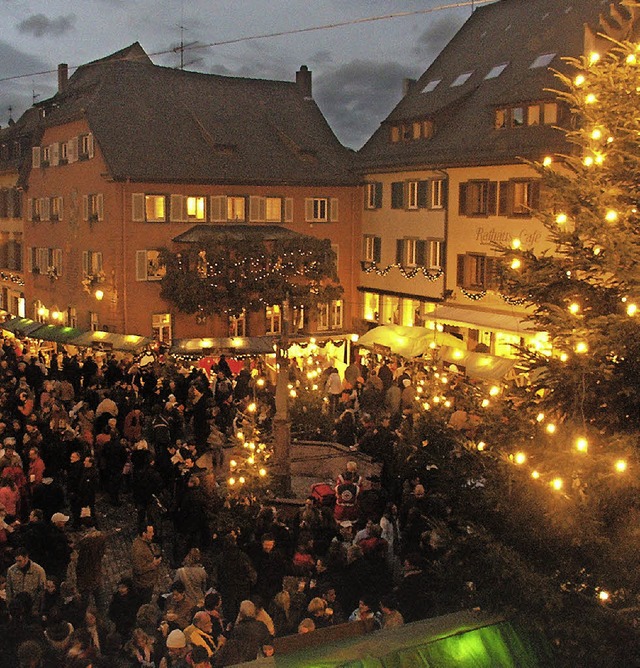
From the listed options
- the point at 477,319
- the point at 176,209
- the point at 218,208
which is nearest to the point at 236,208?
the point at 218,208

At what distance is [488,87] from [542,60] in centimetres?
267

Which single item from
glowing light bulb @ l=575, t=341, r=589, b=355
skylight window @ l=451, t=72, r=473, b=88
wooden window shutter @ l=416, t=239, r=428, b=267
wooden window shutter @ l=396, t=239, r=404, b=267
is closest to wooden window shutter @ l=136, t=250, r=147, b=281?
wooden window shutter @ l=396, t=239, r=404, b=267

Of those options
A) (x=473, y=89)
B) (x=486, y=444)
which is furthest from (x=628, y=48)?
(x=473, y=89)

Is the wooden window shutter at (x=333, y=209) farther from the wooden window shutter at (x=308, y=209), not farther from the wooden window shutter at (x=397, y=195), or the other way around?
the wooden window shutter at (x=397, y=195)

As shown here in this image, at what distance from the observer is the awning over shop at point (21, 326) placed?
36438mm

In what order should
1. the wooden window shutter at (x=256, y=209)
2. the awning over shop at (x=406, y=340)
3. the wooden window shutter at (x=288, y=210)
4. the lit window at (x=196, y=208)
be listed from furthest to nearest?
1. the wooden window shutter at (x=288, y=210)
2. the wooden window shutter at (x=256, y=209)
3. the lit window at (x=196, y=208)
4. the awning over shop at (x=406, y=340)

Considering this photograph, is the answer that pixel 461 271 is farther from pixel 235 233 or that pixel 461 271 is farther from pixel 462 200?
pixel 235 233

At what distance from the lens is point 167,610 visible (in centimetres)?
1019

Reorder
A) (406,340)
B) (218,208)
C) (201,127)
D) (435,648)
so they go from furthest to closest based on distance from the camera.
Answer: (201,127) < (218,208) < (406,340) < (435,648)

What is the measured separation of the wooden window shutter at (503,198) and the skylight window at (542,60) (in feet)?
15.8

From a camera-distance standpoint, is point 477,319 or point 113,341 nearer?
point 477,319

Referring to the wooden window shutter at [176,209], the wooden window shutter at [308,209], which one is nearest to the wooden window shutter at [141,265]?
the wooden window shutter at [176,209]

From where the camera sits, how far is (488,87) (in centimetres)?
3388

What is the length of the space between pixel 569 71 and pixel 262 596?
23.7 meters
